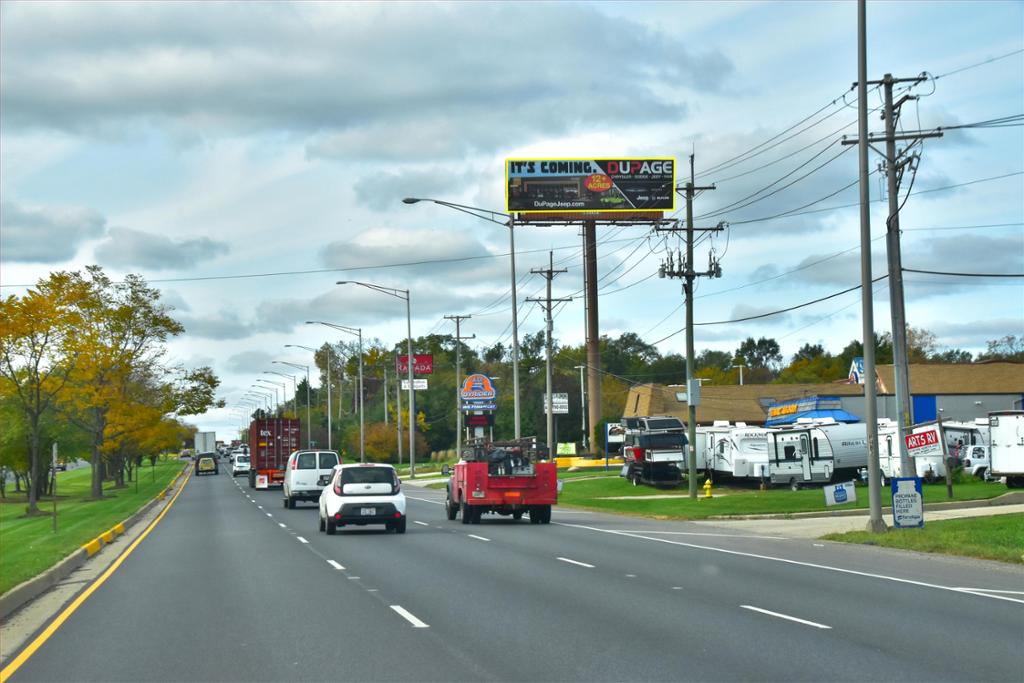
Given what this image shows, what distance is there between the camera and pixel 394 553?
23.5 metres

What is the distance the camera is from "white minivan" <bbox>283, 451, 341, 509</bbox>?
44562mm

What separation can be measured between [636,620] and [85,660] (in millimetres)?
5680

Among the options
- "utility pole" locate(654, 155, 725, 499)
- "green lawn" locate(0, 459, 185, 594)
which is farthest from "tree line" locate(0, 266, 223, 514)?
"utility pole" locate(654, 155, 725, 499)

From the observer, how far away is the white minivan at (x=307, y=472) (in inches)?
1754

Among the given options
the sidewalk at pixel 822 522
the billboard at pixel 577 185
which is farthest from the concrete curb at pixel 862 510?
the billboard at pixel 577 185

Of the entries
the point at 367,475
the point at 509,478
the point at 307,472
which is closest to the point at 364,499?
the point at 367,475

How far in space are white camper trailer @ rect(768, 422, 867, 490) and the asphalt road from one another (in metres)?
24.2

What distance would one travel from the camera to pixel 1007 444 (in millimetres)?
40844

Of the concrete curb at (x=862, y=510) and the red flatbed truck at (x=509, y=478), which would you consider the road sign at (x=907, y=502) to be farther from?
the red flatbed truck at (x=509, y=478)

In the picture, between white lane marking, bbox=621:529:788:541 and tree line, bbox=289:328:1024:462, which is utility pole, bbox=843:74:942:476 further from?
tree line, bbox=289:328:1024:462

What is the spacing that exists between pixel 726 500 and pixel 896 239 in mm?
9914

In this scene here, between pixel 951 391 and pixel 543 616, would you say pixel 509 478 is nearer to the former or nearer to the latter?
pixel 543 616

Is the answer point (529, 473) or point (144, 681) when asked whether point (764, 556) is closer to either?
point (529, 473)

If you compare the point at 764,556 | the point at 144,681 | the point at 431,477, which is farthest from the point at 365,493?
the point at 431,477
